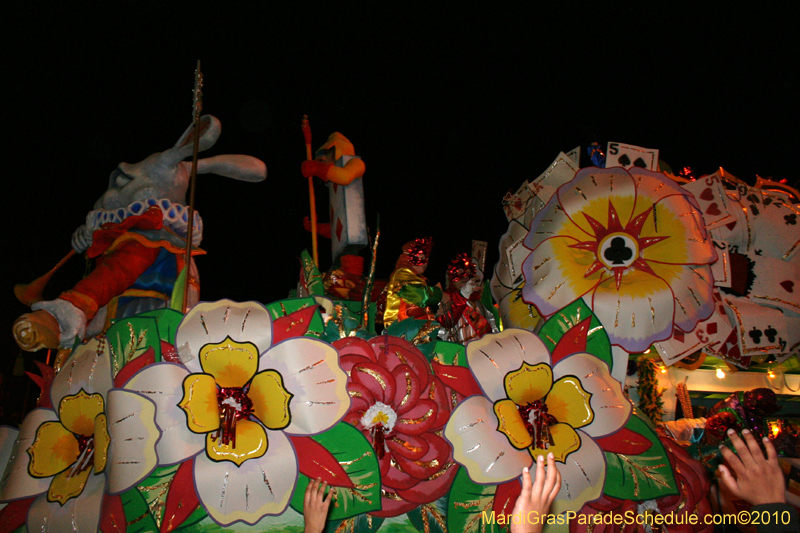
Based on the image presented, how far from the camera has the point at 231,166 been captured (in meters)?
2.33

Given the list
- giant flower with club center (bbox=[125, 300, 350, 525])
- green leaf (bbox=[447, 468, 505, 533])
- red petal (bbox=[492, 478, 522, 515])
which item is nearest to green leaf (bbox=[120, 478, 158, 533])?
giant flower with club center (bbox=[125, 300, 350, 525])

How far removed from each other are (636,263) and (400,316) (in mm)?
942

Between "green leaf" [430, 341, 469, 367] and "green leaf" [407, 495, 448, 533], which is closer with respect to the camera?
"green leaf" [407, 495, 448, 533]

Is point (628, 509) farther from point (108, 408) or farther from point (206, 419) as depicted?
point (108, 408)

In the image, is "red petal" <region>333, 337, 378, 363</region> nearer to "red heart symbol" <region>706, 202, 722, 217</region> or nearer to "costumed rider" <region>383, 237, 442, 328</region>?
"costumed rider" <region>383, 237, 442, 328</region>

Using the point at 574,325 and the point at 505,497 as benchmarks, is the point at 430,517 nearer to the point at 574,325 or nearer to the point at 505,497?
the point at 505,497

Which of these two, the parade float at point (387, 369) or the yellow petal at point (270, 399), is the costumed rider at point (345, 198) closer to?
the parade float at point (387, 369)

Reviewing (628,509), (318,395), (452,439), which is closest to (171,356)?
(318,395)

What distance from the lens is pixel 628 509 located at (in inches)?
63.4

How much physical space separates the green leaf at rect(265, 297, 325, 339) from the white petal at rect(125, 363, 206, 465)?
11.8 inches

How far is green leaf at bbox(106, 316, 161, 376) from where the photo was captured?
4.58 ft

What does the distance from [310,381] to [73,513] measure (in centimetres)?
68

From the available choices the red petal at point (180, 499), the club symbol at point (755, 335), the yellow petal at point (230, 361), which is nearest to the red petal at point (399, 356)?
the yellow petal at point (230, 361)

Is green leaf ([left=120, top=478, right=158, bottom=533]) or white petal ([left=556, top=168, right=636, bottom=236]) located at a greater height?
white petal ([left=556, top=168, right=636, bottom=236])
